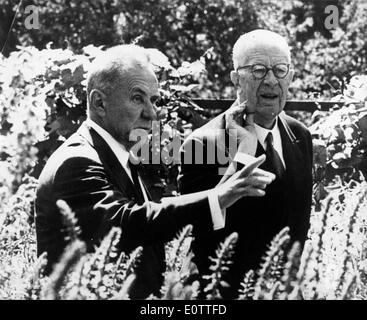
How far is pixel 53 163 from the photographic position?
2.68 metres

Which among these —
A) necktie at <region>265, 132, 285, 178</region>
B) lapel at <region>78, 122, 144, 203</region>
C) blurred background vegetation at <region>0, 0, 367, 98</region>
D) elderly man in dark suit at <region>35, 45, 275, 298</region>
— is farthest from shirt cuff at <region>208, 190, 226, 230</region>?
blurred background vegetation at <region>0, 0, 367, 98</region>

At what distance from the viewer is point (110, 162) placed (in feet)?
8.98

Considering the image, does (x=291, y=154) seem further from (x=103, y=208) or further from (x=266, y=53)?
(x=103, y=208)

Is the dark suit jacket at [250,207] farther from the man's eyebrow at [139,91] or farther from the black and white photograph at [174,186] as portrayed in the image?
the man's eyebrow at [139,91]

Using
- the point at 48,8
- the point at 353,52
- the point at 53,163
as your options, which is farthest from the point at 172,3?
the point at 53,163

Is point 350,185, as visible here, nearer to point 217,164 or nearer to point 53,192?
point 217,164

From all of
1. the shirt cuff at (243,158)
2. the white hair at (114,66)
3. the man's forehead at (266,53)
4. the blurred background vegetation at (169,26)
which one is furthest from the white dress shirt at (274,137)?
the blurred background vegetation at (169,26)

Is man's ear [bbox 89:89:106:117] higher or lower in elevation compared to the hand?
higher

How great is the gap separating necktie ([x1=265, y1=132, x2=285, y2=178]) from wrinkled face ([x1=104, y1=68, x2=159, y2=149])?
67 centimetres

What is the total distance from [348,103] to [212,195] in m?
2.72

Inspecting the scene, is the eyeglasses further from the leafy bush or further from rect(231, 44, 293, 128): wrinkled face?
the leafy bush

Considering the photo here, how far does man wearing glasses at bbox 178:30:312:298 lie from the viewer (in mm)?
3113

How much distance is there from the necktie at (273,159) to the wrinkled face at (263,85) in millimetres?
75

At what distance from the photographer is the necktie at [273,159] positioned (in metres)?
3.26
